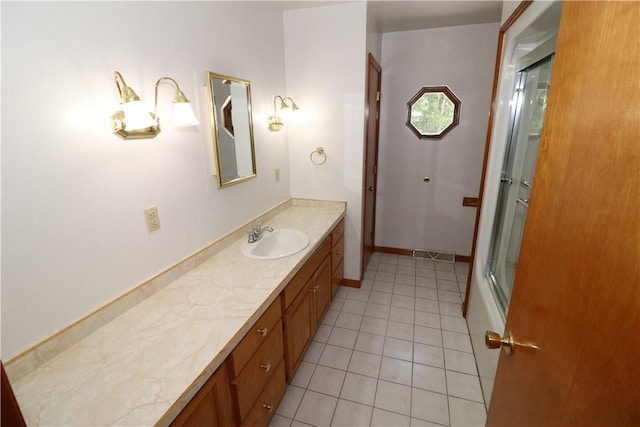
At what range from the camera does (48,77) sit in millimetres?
937

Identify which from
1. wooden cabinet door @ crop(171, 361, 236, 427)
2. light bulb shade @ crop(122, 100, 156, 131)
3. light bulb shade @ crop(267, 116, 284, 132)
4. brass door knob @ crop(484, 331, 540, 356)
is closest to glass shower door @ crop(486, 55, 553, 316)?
brass door knob @ crop(484, 331, 540, 356)

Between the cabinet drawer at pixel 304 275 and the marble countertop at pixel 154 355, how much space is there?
9cm

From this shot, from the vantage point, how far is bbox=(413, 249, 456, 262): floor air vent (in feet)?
11.3

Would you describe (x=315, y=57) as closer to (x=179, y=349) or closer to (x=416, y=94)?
(x=416, y=94)

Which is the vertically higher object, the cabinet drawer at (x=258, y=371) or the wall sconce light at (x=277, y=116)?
the wall sconce light at (x=277, y=116)

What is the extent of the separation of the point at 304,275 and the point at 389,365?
2.86 feet

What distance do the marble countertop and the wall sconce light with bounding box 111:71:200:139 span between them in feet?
2.36

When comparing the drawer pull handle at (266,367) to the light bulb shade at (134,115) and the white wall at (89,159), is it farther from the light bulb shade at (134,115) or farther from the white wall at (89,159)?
the light bulb shade at (134,115)

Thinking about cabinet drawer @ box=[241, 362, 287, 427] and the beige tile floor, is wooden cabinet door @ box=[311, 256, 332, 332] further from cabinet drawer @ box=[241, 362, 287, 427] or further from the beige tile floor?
cabinet drawer @ box=[241, 362, 287, 427]

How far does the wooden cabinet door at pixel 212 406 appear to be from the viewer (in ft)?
2.99

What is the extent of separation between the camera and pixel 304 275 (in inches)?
70.3

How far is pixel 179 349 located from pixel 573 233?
1157 mm

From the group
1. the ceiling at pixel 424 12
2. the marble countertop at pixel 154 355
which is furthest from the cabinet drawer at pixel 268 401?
the ceiling at pixel 424 12

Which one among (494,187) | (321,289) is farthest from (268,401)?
(494,187)
